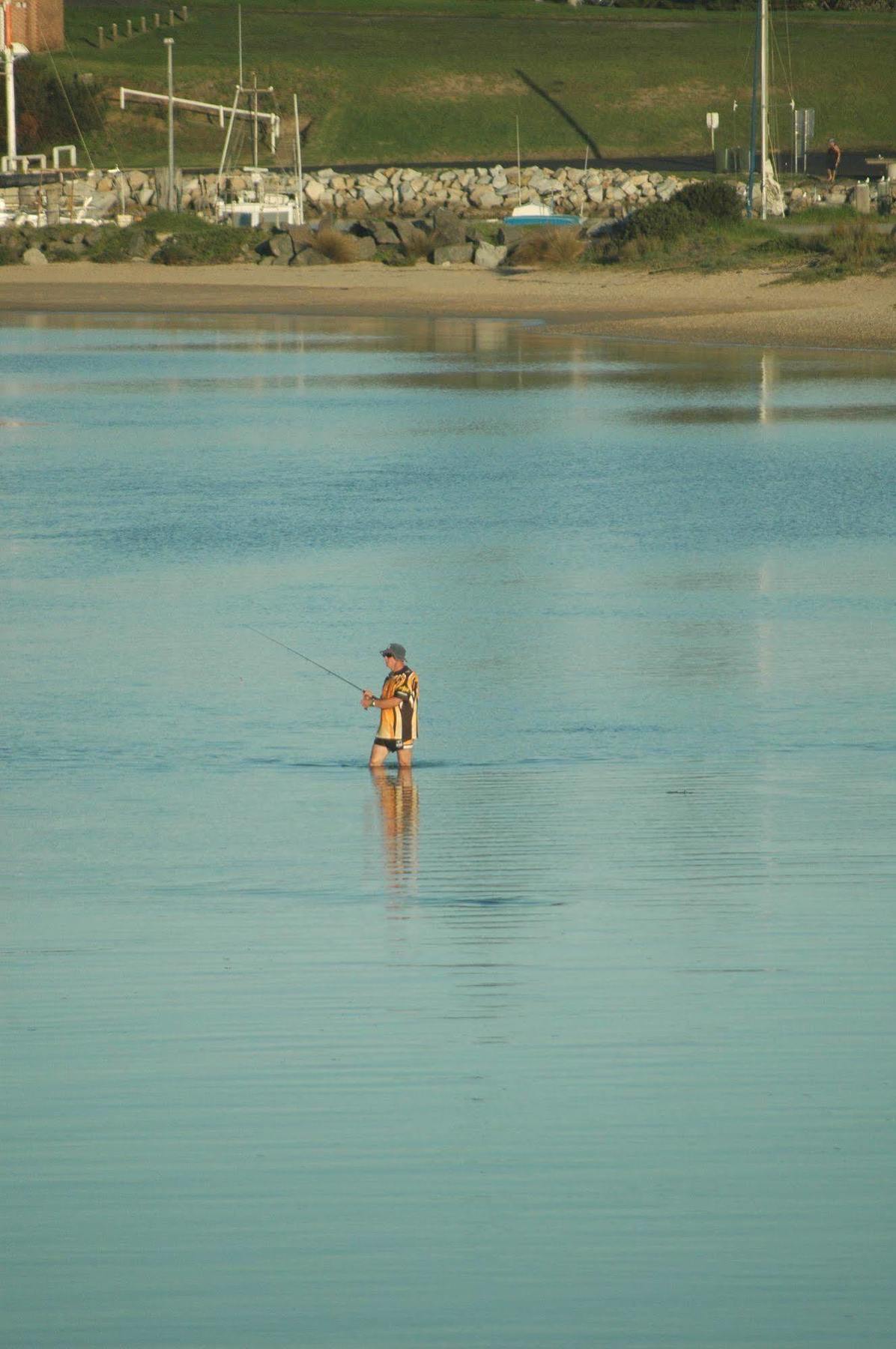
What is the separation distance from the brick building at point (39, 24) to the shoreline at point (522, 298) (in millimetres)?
22027

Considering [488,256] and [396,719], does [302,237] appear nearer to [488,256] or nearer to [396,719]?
[488,256]

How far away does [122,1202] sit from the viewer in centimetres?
602

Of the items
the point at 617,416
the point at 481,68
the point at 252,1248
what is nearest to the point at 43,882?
the point at 252,1248

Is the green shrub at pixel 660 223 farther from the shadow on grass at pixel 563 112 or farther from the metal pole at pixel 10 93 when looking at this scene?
the shadow on grass at pixel 563 112

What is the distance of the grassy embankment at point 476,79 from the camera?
6588 centimetres

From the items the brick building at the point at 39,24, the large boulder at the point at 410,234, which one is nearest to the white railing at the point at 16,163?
the brick building at the point at 39,24

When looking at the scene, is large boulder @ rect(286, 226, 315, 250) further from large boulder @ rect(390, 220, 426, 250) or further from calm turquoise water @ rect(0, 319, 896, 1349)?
calm turquoise water @ rect(0, 319, 896, 1349)

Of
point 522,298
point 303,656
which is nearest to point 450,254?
point 522,298

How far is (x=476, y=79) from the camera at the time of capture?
6950 cm

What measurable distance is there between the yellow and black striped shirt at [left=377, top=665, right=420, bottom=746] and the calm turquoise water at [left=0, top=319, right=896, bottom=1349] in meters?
0.22

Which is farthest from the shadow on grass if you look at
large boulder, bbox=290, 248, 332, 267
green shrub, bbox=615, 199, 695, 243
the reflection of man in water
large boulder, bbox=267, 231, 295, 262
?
the reflection of man in water

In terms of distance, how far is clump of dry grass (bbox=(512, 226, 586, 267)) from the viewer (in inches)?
1751

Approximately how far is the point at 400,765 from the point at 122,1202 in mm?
4687

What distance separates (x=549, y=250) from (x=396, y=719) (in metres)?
35.4
